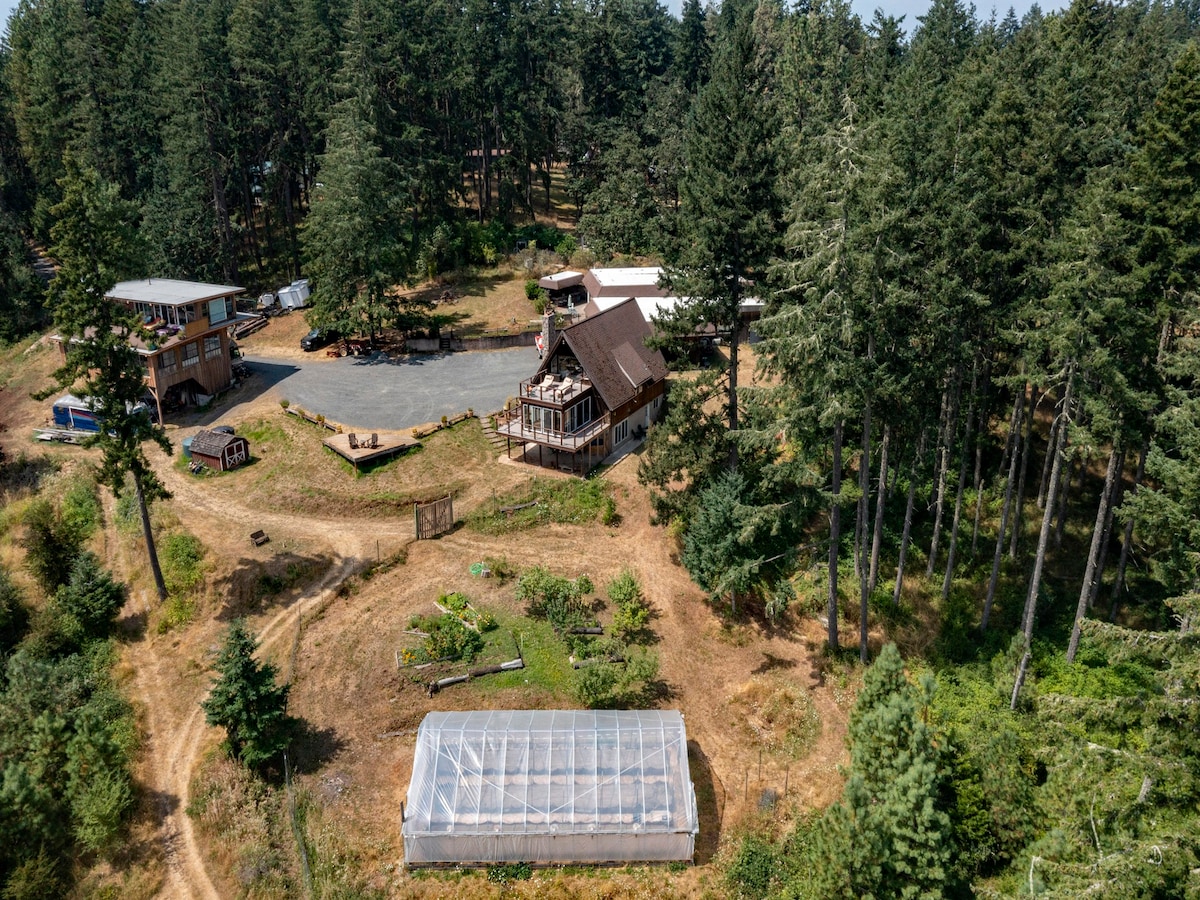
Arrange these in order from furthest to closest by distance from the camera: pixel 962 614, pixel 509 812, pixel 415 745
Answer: pixel 962 614
pixel 415 745
pixel 509 812

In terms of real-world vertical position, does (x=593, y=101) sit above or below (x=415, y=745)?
above

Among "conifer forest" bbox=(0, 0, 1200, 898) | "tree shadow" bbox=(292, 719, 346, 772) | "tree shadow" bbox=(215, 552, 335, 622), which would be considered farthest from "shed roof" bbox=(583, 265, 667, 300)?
"tree shadow" bbox=(292, 719, 346, 772)

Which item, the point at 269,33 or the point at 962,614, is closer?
the point at 962,614

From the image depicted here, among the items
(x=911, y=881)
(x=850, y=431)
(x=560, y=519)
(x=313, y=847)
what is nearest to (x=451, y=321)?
(x=560, y=519)

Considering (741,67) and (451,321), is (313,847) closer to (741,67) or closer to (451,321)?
(741,67)

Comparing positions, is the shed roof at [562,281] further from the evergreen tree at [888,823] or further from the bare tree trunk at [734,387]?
the evergreen tree at [888,823]

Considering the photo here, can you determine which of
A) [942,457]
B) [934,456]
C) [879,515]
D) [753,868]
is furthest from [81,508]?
[934,456]
